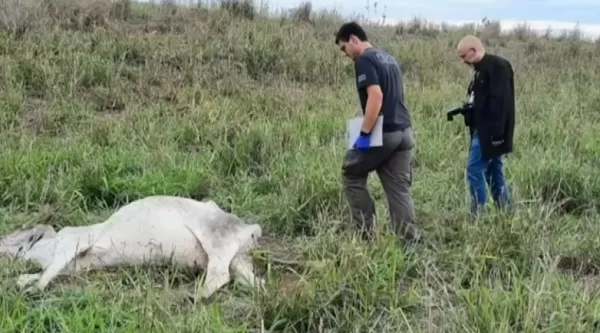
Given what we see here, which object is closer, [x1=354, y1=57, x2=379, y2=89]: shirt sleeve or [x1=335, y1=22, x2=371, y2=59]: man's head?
[x1=354, y1=57, x2=379, y2=89]: shirt sleeve

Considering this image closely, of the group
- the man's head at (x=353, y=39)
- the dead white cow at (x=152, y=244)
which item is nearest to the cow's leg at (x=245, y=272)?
the dead white cow at (x=152, y=244)

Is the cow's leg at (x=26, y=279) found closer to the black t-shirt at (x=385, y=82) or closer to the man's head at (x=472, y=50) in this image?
the black t-shirt at (x=385, y=82)

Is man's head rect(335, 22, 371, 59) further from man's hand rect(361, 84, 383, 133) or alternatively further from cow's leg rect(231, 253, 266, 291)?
cow's leg rect(231, 253, 266, 291)

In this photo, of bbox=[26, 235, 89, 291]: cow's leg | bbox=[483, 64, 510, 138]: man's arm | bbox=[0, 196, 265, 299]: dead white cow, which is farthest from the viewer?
bbox=[483, 64, 510, 138]: man's arm

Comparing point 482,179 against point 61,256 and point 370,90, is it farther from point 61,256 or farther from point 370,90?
point 61,256

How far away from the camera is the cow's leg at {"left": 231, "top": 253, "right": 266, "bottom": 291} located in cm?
425

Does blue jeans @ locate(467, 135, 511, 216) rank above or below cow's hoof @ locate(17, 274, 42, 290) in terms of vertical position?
above

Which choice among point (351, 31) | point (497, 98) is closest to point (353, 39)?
point (351, 31)

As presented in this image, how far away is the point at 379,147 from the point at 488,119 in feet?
3.46

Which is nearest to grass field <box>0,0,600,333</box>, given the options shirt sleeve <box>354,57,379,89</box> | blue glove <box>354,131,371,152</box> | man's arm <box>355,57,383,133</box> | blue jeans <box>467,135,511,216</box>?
blue jeans <box>467,135,511,216</box>

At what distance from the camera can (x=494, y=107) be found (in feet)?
18.6

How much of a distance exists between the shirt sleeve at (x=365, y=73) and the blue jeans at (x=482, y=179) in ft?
4.06

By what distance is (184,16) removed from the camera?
45.7 feet

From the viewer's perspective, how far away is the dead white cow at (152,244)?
451 cm
